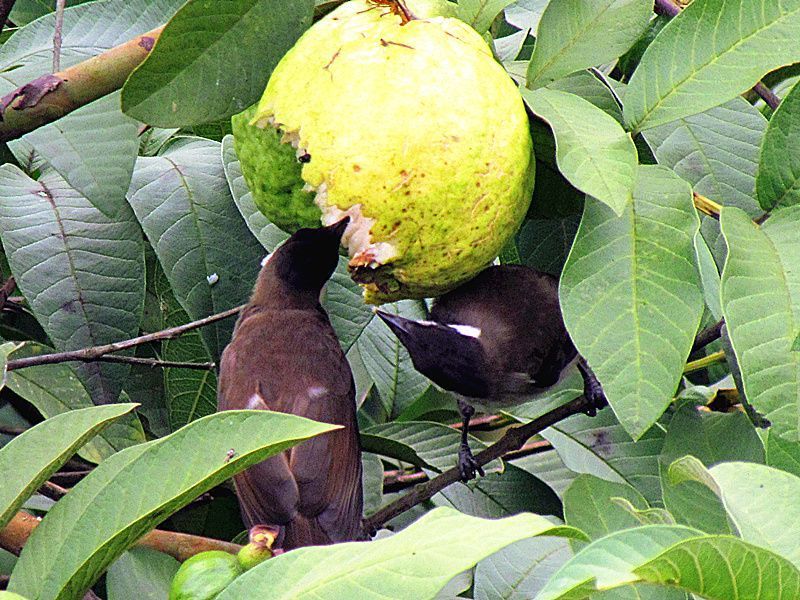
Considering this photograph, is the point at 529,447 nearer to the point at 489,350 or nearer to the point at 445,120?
the point at 489,350

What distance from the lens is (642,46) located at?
2076 millimetres

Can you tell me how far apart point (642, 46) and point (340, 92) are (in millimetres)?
934

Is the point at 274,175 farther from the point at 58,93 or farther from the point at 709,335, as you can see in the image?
the point at 709,335

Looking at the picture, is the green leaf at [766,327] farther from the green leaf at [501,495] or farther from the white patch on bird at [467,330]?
the white patch on bird at [467,330]

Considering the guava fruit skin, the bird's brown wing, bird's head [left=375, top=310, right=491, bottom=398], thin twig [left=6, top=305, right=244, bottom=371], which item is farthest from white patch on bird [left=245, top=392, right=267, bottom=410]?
the guava fruit skin

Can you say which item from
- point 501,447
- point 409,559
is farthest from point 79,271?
point 409,559

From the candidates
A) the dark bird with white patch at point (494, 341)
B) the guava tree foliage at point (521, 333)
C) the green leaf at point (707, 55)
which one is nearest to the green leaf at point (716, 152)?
the guava tree foliage at point (521, 333)

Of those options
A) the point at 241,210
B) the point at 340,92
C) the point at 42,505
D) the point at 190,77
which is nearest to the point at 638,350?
the point at 340,92

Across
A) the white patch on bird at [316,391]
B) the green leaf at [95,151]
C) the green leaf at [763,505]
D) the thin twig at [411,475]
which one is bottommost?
the thin twig at [411,475]

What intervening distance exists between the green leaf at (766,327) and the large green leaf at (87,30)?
1.06 metres

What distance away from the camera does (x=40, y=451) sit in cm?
126

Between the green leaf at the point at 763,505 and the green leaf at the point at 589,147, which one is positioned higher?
the green leaf at the point at 589,147

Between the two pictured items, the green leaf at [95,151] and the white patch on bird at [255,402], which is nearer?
the green leaf at [95,151]

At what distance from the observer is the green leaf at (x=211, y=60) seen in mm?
1379
